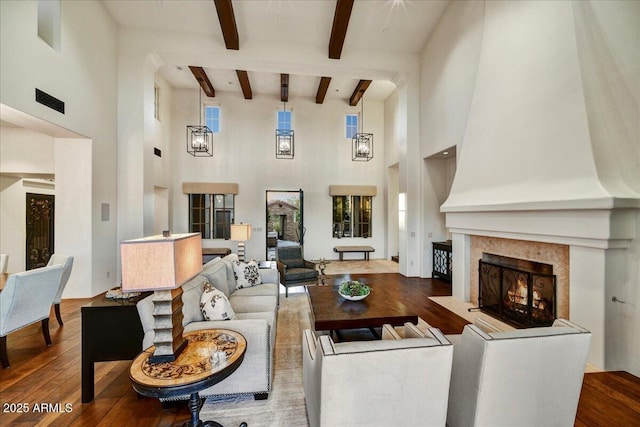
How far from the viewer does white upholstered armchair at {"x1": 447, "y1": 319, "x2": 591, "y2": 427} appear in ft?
4.57

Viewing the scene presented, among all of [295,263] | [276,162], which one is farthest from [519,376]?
[276,162]

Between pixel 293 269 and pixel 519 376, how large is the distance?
13.6 feet

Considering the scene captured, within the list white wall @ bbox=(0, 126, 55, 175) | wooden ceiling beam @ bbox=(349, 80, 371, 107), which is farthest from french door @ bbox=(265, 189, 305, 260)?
white wall @ bbox=(0, 126, 55, 175)

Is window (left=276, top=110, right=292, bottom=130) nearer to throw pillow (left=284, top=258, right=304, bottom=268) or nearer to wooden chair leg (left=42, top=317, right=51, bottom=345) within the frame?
throw pillow (left=284, top=258, right=304, bottom=268)

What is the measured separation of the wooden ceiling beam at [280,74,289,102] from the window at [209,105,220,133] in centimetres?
217

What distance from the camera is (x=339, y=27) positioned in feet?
16.8

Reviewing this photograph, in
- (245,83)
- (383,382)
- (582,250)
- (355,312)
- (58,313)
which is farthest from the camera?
(245,83)

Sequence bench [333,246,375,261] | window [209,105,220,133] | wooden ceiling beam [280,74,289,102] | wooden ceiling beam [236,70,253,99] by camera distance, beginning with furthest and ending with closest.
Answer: bench [333,246,375,261], window [209,105,220,133], wooden ceiling beam [280,74,289,102], wooden ceiling beam [236,70,253,99]

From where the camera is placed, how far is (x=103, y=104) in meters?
5.00

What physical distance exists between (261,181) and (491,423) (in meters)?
8.08

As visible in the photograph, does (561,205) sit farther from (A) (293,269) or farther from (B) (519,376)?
(A) (293,269)

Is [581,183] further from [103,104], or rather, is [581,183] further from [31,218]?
[31,218]

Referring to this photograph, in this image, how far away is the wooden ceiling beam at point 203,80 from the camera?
6.82 meters

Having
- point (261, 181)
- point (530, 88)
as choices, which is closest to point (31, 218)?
point (261, 181)
